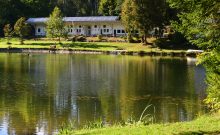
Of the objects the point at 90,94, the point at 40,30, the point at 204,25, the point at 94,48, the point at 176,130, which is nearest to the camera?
the point at 176,130

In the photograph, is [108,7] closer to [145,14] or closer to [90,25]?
[90,25]

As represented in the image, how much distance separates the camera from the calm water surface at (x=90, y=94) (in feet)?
65.3

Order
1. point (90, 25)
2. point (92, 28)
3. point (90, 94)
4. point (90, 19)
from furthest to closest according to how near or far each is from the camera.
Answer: point (92, 28) → point (90, 25) → point (90, 19) → point (90, 94)

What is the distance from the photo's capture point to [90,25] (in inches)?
3516

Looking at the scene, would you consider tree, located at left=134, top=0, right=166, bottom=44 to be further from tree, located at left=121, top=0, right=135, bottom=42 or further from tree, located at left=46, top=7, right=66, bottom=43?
tree, located at left=46, top=7, right=66, bottom=43

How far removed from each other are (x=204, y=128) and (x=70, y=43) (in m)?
60.7

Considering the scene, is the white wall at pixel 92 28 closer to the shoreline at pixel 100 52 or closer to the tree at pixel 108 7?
the tree at pixel 108 7

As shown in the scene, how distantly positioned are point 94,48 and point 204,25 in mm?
53404

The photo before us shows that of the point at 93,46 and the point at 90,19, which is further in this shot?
the point at 90,19

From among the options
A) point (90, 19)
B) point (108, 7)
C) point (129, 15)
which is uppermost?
point (108, 7)

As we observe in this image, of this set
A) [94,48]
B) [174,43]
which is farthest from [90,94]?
[174,43]

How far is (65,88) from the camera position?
3011 cm

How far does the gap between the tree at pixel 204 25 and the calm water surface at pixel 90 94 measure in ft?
18.6

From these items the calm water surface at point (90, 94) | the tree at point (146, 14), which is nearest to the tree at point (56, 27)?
the tree at point (146, 14)
